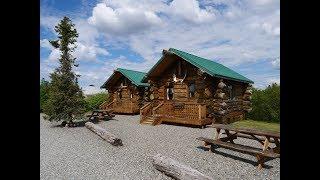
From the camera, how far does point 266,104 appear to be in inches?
848

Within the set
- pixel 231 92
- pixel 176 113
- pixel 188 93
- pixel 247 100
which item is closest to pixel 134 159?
pixel 176 113

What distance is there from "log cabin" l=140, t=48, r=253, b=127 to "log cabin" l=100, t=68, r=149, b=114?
5887 millimetres

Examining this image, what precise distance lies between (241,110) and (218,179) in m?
16.4

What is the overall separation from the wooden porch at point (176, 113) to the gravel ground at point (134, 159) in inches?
138

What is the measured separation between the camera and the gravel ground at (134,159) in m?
7.87

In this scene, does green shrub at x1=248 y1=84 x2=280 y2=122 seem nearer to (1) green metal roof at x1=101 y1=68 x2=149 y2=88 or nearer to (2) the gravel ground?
(2) the gravel ground

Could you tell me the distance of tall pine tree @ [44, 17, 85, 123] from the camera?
1897cm

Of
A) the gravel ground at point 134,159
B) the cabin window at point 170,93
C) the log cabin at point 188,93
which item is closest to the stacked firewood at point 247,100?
the log cabin at point 188,93

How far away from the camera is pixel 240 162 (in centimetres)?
893

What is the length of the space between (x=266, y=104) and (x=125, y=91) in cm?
1370

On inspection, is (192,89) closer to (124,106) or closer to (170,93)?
(170,93)
